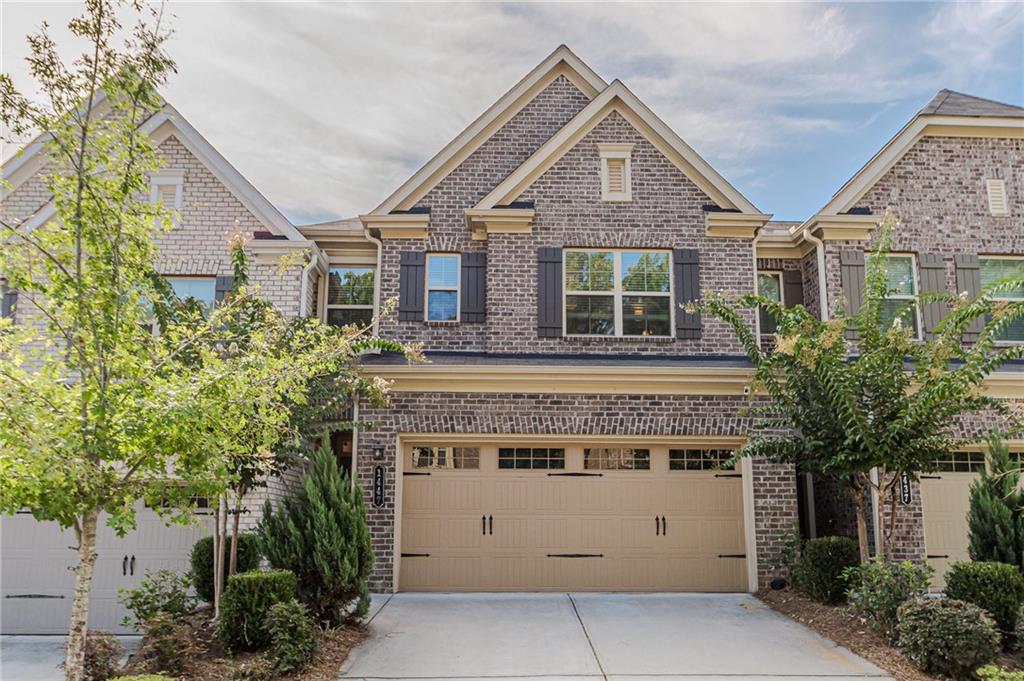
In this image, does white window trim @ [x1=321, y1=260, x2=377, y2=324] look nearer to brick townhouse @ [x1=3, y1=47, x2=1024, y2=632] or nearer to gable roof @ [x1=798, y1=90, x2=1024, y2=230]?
brick townhouse @ [x1=3, y1=47, x2=1024, y2=632]

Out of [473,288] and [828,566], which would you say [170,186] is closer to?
[473,288]

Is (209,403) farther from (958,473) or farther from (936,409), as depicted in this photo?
(958,473)

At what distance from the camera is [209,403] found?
544 centimetres

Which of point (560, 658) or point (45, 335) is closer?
point (45, 335)

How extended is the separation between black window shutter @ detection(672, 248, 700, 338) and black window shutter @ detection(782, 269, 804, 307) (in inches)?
80.0

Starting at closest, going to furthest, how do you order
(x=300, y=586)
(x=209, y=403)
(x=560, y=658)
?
(x=209, y=403) < (x=560, y=658) < (x=300, y=586)

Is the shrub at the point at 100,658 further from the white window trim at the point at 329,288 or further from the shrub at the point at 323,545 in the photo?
the white window trim at the point at 329,288

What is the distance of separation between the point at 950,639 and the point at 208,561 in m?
8.26

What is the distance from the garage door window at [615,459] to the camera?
1195 centimetres

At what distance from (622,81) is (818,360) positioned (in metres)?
6.34

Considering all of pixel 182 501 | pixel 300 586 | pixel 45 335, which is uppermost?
pixel 45 335

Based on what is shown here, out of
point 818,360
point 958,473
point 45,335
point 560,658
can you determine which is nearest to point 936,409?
point 818,360

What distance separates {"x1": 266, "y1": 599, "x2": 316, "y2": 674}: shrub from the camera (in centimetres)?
732

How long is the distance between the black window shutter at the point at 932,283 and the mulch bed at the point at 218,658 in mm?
10300
